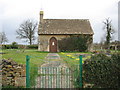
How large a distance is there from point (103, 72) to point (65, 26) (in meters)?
24.2

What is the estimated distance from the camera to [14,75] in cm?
653

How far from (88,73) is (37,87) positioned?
86.8 inches

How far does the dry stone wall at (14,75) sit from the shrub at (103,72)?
260 cm

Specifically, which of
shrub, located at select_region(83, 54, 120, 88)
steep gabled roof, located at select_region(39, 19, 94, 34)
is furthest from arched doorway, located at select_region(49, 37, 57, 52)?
shrub, located at select_region(83, 54, 120, 88)

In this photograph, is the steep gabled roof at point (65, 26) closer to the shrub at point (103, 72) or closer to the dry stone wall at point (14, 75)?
the dry stone wall at point (14, 75)

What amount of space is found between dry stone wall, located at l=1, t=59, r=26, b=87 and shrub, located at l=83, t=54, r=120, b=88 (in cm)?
260

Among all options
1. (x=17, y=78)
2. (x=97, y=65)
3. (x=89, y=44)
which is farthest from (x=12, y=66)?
(x=89, y=44)

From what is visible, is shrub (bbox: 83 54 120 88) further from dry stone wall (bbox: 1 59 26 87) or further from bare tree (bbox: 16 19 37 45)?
bare tree (bbox: 16 19 37 45)

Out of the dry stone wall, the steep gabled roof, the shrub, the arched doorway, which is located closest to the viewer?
the shrub

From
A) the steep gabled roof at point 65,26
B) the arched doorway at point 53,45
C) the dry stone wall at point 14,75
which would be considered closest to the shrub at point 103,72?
the dry stone wall at point 14,75

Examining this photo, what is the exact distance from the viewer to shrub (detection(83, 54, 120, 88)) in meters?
6.21

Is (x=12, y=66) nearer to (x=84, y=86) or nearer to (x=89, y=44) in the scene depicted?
(x=84, y=86)

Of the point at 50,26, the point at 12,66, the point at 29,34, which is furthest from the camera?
the point at 29,34

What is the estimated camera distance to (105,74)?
20.4 ft
